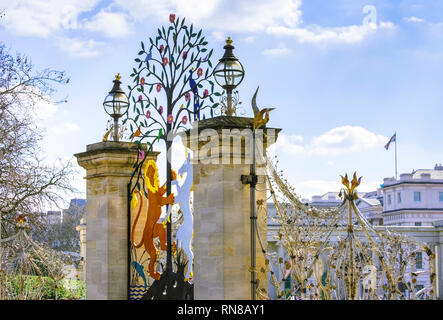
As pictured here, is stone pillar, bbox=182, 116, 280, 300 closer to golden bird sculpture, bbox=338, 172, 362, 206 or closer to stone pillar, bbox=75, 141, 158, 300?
golden bird sculpture, bbox=338, 172, 362, 206

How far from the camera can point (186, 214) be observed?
7766 mm

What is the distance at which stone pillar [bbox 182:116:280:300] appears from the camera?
6520 millimetres

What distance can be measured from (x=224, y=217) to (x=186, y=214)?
4.23ft

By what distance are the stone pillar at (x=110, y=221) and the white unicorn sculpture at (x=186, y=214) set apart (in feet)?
4.49

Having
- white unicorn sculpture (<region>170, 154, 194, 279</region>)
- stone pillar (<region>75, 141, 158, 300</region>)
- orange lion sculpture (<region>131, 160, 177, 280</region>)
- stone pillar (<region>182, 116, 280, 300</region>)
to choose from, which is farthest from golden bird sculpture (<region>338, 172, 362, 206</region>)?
stone pillar (<region>75, 141, 158, 300</region>)

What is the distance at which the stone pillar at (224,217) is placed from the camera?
6.52m

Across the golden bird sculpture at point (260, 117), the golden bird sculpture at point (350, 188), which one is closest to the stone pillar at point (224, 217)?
the golden bird sculpture at point (260, 117)

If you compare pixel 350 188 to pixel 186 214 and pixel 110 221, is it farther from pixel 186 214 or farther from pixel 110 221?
pixel 110 221

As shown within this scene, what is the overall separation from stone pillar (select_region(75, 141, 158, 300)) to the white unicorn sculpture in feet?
4.49

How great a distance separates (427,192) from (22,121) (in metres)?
56.7

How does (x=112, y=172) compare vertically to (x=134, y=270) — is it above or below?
above

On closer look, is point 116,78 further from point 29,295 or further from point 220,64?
point 29,295
